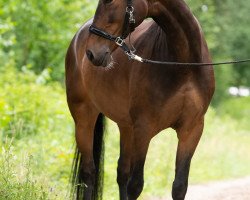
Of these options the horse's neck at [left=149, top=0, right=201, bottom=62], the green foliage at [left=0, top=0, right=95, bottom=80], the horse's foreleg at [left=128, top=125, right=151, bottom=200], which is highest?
the green foliage at [left=0, top=0, right=95, bottom=80]

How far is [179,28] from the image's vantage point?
4871 millimetres

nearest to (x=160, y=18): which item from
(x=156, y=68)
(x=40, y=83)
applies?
(x=156, y=68)

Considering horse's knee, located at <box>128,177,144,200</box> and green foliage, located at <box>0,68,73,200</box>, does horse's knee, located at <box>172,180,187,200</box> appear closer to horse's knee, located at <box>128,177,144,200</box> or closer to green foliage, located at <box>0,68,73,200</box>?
horse's knee, located at <box>128,177,144,200</box>

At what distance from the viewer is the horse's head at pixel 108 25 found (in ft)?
14.6

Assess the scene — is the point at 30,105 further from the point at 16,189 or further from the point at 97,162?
the point at 16,189

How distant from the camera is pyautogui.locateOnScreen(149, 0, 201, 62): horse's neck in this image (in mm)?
4781

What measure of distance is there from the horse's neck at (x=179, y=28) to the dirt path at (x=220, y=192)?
2873 millimetres

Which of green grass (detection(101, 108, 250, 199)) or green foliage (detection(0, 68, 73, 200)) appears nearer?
green foliage (detection(0, 68, 73, 200))

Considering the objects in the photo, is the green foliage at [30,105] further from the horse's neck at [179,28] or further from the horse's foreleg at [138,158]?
the horse's neck at [179,28]

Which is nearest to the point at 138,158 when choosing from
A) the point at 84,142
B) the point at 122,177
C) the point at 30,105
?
the point at 122,177

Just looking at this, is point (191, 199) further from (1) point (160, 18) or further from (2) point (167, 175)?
(1) point (160, 18)

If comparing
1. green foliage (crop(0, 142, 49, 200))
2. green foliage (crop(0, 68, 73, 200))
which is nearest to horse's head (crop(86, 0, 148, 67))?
green foliage (crop(0, 142, 49, 200))

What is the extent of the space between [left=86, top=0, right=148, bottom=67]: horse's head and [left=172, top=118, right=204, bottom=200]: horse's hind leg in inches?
39.7

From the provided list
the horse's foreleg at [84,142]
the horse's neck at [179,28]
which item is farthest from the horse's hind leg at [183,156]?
the horse's foreleg at [84,142]
